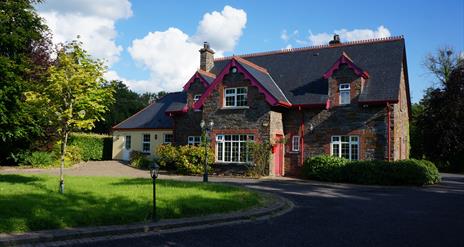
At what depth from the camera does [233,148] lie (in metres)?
26.1

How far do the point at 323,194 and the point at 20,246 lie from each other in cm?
1174

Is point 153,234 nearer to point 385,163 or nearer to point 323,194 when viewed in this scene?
point 323,194

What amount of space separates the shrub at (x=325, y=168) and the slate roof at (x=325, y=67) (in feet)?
11.6

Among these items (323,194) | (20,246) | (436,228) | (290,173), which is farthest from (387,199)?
(20,246)

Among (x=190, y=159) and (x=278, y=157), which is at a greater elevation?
(x=278, y=157)

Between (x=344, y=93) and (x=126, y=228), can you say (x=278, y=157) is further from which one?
(x=126, y=228)

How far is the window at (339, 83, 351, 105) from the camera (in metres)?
24.2

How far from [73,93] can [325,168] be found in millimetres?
13992

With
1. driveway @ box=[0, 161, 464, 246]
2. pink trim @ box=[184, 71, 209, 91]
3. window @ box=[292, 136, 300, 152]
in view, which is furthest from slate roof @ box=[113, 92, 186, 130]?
driveway @ box=[0, 161, 464, 246]

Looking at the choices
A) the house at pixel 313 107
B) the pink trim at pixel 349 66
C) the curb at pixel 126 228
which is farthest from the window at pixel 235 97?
the curb at pixel 126 228

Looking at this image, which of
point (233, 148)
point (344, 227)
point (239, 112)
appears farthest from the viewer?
point (233, 148)

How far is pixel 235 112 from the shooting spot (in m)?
26.1

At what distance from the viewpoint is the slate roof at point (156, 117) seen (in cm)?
3412

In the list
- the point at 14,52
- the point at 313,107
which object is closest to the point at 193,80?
the point at 313,107
